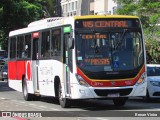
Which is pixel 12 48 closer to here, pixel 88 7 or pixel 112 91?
pixel 112 91

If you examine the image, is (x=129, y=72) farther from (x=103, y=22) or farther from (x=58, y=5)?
(x=58, y=5)

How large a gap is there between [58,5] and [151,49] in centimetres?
5177

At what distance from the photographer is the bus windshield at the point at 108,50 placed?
17297 millimetres

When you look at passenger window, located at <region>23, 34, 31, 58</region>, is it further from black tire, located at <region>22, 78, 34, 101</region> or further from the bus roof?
black tire, located at <region>22, 78, 34, 101</region>

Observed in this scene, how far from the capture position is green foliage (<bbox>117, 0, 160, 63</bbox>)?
33438 millimetres

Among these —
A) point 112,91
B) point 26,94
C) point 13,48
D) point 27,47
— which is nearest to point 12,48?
point 13,48

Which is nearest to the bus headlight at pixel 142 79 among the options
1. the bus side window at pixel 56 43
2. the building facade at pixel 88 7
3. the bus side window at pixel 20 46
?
the bus side window at pixel 56 43

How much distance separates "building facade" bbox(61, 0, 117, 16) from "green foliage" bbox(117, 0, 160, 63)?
1242 cm

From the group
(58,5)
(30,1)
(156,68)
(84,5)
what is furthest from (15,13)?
(58,5)

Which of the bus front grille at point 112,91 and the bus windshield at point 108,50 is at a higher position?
the bus windshield at point 108,50

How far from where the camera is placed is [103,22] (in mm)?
17859

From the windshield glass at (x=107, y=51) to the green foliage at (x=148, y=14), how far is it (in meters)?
15.2

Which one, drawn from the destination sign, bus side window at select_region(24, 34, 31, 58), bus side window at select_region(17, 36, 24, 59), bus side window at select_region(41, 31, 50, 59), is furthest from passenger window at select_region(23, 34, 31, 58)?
the destination sign

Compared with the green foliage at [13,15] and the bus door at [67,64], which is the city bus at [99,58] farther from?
the green foliage at [13,15]
